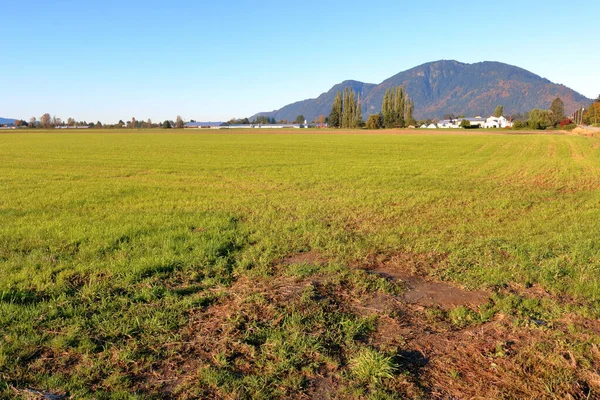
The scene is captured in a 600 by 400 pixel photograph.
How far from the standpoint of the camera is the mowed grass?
411 centimetres

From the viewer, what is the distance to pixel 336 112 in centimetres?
15200

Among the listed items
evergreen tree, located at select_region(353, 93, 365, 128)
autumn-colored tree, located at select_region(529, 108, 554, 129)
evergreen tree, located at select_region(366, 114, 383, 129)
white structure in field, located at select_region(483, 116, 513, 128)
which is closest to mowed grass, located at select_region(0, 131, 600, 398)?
autumn-colored tree, located at select_region(529, 108, 554, 129)

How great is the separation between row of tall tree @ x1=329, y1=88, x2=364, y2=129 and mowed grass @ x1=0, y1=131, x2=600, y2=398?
13347 cm

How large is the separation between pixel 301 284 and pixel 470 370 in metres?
2.79

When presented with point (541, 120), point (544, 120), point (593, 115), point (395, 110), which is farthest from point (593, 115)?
point (395, 110)

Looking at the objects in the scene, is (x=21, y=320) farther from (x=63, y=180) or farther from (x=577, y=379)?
(x=63, y=180)

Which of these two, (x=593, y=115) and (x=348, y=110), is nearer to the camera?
(x=593, y=115)

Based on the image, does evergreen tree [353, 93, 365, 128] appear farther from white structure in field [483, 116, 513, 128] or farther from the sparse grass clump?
the sparse grass clump

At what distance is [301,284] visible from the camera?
6438mm

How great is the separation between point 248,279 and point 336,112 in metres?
149

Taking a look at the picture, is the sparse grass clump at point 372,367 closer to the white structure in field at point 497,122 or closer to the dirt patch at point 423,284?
the dirt patch at point 423,284

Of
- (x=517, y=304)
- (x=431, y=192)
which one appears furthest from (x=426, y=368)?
(x=431, y=192)

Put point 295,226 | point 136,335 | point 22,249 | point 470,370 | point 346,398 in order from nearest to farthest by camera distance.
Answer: point 346,398, point 470,370, point 136,335, point 22,249, point 295,226

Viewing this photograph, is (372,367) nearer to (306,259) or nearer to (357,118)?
(306,259)
